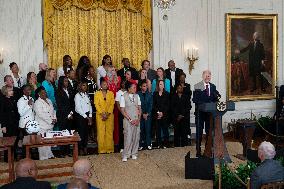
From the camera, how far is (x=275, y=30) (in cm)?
1452

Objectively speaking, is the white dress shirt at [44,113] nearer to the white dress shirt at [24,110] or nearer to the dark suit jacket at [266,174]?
the white dress shirt at [24,110]

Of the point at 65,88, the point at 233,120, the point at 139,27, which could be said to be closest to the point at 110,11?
the point at 139,27

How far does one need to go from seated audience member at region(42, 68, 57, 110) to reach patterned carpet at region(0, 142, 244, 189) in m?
1.59

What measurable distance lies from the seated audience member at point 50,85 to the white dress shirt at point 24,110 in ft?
2.97

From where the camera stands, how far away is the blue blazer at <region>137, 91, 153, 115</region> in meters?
10.8

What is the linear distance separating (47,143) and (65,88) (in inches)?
110

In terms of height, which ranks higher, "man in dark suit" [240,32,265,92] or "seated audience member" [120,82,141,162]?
"man in dark suit" [240,32,265,92]

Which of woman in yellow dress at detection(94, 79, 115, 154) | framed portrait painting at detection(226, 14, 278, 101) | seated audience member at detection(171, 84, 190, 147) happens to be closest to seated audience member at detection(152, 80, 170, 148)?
seated audience member at detection(171, 84, 190, 147)

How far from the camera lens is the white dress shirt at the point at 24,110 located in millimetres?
9609

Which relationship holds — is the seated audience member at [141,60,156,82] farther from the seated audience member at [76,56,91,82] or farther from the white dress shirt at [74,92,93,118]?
the white dress shirt at [74,92,93,118]

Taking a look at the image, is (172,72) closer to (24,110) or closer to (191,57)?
(191,57)

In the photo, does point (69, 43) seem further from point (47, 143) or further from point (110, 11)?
point (47, 143)

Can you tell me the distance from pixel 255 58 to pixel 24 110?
26.4ft

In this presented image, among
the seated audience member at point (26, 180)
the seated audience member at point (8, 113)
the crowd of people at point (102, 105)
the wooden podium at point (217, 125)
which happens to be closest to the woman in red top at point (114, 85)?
the crowd of people at point (102, 105)
